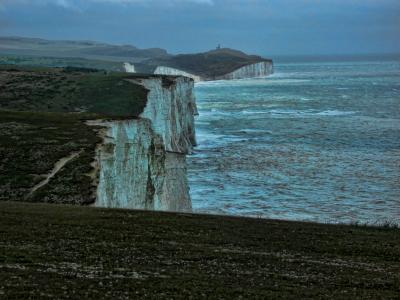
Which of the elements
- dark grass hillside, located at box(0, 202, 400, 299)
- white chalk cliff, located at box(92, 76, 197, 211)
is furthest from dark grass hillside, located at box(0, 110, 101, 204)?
dark grass hillside, located at box(0, 202, 400, 299)

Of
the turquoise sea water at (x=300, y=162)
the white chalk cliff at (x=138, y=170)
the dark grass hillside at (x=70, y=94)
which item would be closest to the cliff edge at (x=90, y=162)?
the white chalk cliff at (x=138, y=170)

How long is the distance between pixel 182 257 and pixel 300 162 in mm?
45756

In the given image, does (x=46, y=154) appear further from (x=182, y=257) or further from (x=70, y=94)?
(x=70, y=94)

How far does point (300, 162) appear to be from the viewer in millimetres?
60281

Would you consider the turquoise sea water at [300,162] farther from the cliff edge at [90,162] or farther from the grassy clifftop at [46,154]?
the grassy clifftop at [46,154]

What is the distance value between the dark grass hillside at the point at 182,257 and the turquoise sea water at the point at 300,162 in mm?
18896

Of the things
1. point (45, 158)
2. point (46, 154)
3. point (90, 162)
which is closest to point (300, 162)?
point (90, 162)

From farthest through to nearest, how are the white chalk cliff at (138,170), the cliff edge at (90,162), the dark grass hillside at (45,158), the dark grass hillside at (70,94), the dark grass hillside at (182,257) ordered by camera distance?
the dark grass hillside at (70,94) < the white chalk cliff at (138,170) < the cliff edge at (90,162) < the dark grass hillside at (45,158) < the dark grass hillside at (182,257)

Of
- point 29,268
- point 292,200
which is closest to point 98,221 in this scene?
point 29,268

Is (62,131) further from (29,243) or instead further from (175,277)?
(175,277)

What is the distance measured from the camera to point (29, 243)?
16188 millimetres

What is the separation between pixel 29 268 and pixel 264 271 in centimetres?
563

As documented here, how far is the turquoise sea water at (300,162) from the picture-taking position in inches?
1683

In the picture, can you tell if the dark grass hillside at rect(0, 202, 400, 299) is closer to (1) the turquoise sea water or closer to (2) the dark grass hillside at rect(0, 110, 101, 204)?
(2) the dark grass hillside at rect(0, 110, 101, 204)
